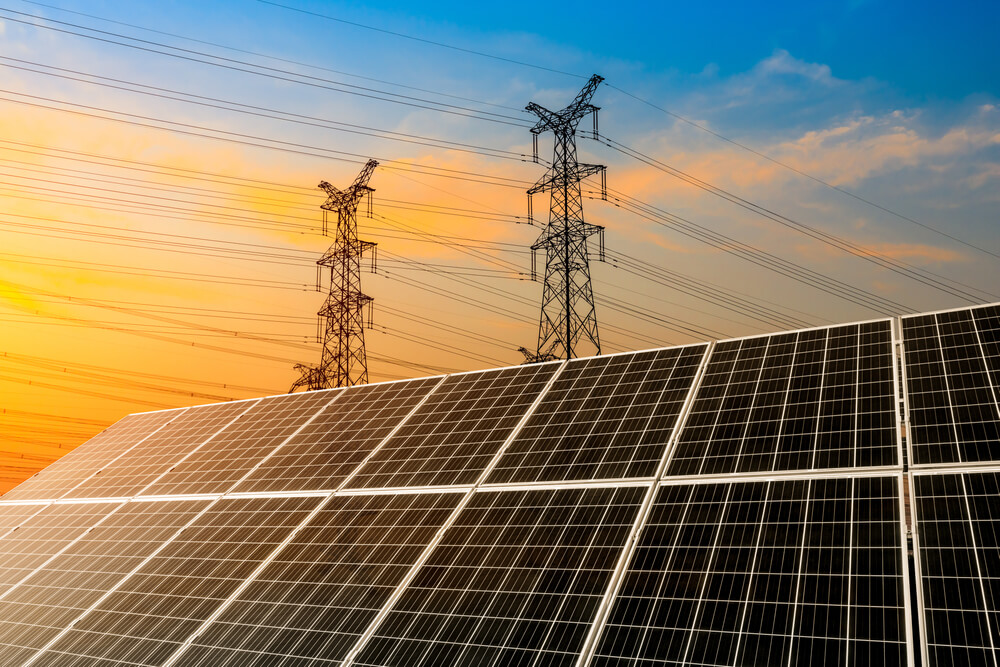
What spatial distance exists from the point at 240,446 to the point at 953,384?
71.3ft

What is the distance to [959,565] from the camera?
11.8m

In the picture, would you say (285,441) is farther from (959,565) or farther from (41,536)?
(959,565)

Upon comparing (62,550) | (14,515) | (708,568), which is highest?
(14,515)

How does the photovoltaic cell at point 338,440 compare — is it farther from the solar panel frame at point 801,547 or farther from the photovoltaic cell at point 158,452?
the solar panel frame at point 801,547

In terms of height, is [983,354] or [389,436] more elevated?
[983,354]

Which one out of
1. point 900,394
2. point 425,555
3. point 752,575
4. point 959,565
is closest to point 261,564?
point 425,555

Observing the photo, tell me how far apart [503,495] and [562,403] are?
4261 mm

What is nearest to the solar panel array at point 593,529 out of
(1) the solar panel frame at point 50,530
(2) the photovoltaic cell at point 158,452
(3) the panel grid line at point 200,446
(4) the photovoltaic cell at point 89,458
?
(1) the solar panel frame at point 50,530

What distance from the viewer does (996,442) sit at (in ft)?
45.8

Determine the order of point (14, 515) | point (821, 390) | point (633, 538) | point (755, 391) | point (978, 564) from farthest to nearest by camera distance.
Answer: point (14, 515), point (755, 391), point (821, 390), point (633, 538), point (978, 564)

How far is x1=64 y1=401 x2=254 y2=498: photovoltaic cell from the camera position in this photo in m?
27.5

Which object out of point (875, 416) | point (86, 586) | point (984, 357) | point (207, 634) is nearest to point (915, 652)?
point (875, 416)

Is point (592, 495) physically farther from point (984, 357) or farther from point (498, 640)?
point (984, 357)

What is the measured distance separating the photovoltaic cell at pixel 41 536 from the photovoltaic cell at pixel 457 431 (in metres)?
10.7
